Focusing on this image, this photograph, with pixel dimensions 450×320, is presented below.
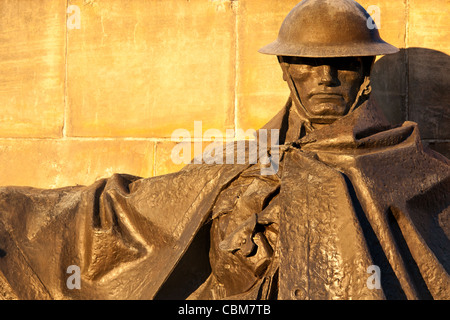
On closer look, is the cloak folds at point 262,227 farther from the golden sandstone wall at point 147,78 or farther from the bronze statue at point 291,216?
the golden sandstone wall at point 147,78

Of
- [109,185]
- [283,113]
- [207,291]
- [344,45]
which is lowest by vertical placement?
[207,291]

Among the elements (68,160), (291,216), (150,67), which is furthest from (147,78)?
(291,216)

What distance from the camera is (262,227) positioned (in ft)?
18.8

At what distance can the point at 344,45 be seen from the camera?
19.7 feet

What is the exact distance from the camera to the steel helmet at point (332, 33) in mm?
5989

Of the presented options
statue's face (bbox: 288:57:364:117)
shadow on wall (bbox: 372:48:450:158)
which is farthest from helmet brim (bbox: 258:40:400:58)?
shadow on wall (bbox: 372:48:450:158)

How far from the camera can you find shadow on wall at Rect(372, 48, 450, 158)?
287 inches

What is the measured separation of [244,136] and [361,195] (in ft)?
6.41

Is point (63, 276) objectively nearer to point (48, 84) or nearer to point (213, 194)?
point (213, 194)

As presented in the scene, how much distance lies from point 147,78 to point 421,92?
2.09m

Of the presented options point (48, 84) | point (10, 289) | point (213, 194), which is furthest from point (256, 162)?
point (48, 84)

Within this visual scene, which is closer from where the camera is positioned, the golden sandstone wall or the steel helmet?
the steel helmet

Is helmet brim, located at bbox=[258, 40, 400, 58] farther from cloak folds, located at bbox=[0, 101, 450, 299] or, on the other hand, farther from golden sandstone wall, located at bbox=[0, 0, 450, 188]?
golden sandstone wall, located at bbox=[0, 0, 450, 188]
